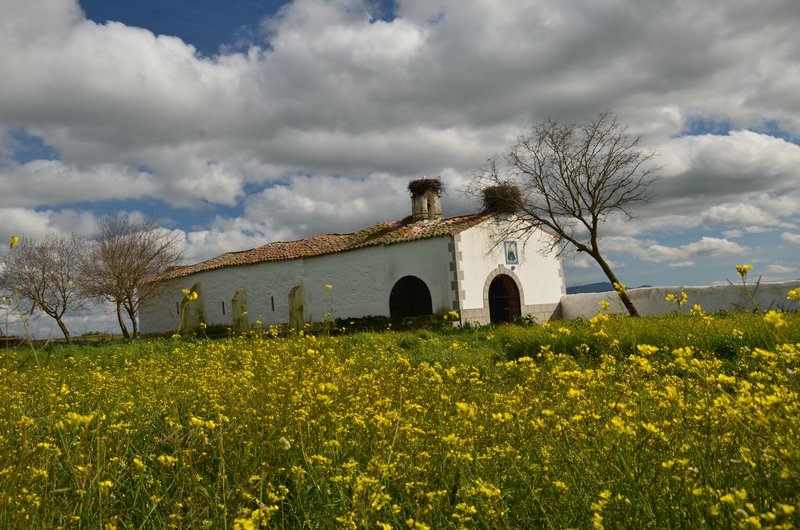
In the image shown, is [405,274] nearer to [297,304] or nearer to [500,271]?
[500,271]

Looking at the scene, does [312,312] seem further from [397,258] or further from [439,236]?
[439,236]

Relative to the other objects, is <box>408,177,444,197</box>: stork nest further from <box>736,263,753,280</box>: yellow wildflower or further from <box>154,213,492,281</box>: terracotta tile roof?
<box>736,263,753,280</box>: yellow wildflower

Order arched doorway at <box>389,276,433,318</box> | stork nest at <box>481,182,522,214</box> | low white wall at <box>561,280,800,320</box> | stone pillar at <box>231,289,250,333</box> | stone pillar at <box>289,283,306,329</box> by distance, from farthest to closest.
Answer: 1. stone pillar at <box>231,289,250,333</box>
2. stone pillar at <box>289,283,306,329</box>
3. arched doorway at <box>389,276,433,318</box>
4. stork nest at <box>481,182,522,214</box>
5. low white wall at <box>561,280,800,320</box>

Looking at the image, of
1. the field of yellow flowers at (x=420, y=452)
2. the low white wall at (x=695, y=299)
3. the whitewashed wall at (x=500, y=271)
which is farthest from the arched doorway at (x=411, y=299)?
the field of yellow flowers at (x=420, y=452)

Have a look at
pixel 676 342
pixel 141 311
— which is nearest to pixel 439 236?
pixel 676 342

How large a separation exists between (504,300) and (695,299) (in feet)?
24.1

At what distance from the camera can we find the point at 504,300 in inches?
969

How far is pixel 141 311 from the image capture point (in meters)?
33.9

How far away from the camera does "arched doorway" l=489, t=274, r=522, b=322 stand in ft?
76.8

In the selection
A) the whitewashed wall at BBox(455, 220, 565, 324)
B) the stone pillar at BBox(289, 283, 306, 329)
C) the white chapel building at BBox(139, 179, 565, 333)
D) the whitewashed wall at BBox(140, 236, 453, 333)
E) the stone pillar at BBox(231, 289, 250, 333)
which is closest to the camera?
the whitewashed wall at BBox(455, 220, 565, 324)

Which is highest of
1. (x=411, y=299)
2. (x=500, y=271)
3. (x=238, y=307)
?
(x=500, y=271)

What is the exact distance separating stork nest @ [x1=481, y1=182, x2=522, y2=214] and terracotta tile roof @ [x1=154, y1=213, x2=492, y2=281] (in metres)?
0.60

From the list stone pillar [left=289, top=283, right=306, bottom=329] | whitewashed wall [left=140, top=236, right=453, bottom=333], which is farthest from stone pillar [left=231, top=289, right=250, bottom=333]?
stone pillar [left=289, top=283, right=306, bottom=329]

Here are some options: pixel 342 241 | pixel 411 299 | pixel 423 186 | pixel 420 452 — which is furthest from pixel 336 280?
pixel 420 452
